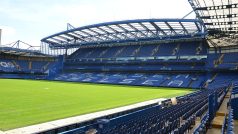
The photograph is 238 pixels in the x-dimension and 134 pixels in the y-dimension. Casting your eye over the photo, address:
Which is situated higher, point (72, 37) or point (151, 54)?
point (72, 37)

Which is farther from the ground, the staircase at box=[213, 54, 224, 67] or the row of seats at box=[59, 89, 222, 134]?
the staircase at box=[213, 54, 224, 67]

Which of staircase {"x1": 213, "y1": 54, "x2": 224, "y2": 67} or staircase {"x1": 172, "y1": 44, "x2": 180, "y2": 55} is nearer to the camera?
staircase {"x1": 213, "y1": 54, "x2": 224, "y2": 67}

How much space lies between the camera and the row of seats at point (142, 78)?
44.7m

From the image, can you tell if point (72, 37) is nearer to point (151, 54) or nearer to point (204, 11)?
point (151, 54)

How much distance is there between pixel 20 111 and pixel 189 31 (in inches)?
1396

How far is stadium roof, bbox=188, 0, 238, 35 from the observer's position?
22891 millimetres

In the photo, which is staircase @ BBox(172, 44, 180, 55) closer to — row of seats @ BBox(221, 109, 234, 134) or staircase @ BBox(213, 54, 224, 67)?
staircase @ BBox(213, 54, 224, 67)

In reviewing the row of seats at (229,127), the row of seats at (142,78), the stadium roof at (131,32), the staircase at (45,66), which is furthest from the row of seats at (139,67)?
the row of seats at (229,127)

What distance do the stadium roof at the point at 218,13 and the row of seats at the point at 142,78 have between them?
44.9 feet

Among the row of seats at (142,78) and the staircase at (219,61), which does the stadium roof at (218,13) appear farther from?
the staircase at (219,61)

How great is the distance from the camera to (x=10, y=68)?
61.8m

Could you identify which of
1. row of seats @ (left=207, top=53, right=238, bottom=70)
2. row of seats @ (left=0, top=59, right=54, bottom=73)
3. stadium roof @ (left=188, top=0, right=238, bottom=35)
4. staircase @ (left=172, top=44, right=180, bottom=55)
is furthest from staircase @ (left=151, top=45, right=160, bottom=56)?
row of seats @ (left=0, top=59, right=54, bottom=73)

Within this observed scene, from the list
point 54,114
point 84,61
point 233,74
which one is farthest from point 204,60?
point 54,114

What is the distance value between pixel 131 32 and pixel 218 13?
2372 centimetres
